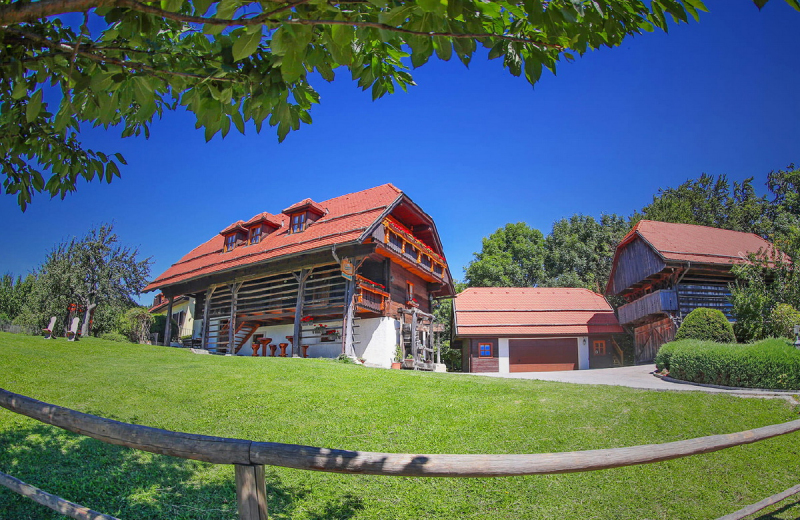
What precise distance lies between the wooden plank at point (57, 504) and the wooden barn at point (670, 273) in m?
24.5

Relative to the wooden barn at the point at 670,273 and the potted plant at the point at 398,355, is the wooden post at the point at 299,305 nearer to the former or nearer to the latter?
the potted plant at the point at 398,355

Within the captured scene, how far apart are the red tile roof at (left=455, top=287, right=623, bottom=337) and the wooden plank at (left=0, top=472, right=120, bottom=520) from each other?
83.6 feet

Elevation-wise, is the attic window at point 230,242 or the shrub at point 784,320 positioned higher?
the attic window at point 230,242

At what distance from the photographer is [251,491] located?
214 centimetres

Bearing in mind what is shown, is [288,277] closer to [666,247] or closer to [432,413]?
[432,413]

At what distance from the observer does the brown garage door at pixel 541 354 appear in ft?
91.3

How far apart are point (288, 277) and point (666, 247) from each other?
1969 cm

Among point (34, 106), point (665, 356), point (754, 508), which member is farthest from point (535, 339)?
point (34, 106)

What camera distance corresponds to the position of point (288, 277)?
67.5ft

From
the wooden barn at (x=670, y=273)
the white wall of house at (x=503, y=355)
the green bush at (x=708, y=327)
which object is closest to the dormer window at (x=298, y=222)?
the white wall of house at (x=503, y=355)

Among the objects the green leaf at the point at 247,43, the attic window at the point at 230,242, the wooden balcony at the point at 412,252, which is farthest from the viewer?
the attic window at the point at 230,242

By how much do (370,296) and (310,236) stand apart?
3847 millimetres

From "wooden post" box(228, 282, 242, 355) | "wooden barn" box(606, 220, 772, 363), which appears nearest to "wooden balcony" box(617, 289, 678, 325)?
"wooden barn" box(606, 220, 772, 363)

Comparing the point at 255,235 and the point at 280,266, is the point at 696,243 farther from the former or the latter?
the point at 255,235
